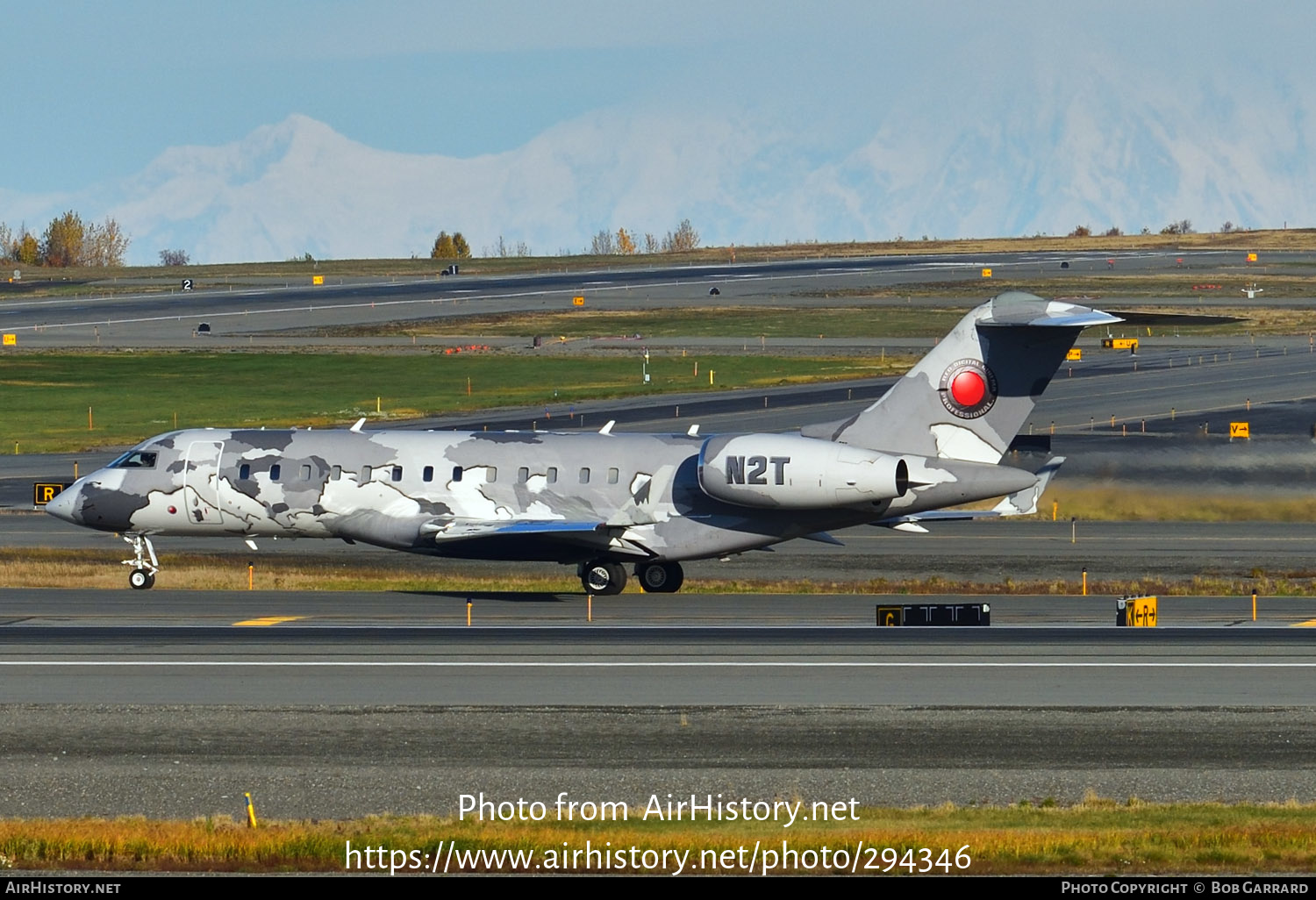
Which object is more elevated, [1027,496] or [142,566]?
[1027,496]

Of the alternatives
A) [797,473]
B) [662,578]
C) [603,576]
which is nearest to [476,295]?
[662,578]

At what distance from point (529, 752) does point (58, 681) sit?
9009 mm

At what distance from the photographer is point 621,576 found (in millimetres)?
38500

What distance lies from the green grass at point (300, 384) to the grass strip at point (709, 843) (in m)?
52.6

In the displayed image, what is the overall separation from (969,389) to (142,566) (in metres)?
19.0

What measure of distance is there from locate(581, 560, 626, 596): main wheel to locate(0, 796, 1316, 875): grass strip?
18734 mm

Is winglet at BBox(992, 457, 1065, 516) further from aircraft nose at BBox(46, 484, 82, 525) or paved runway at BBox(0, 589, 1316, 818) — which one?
aircraft nose at BBox(46, 484, 82, 525)

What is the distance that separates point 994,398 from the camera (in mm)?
36312

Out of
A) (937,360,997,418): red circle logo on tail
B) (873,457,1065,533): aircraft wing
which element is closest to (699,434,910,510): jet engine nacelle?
(873,457,1065,533): aircraft wing

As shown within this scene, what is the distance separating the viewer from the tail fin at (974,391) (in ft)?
118

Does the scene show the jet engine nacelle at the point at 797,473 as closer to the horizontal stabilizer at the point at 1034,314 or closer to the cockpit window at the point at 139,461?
the horizontal stabilizer at the point at 1034,314

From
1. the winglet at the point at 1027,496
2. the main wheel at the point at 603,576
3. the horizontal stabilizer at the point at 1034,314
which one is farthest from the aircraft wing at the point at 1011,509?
the main wheel at the point at 603,576

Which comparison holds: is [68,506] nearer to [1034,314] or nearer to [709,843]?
[1034,314]
